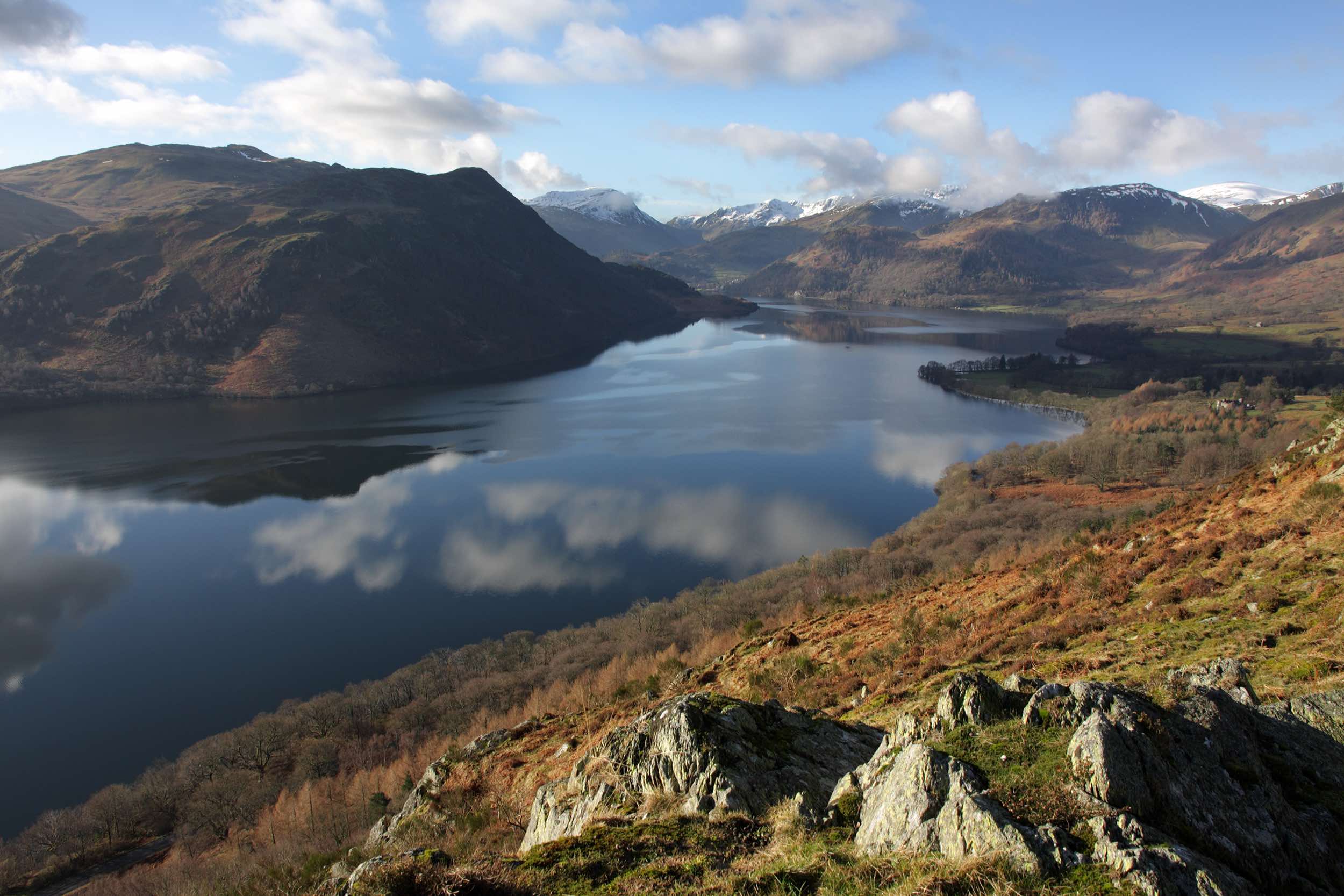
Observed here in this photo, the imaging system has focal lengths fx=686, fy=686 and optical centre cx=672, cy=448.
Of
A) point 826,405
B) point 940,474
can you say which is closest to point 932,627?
point 940,474

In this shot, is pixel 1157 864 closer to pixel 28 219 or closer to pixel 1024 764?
pixel 1024 764

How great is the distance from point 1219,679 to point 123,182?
244998 millimetres

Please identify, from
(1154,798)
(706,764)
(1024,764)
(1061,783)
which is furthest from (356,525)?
(1154,798)

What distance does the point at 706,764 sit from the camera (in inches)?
311

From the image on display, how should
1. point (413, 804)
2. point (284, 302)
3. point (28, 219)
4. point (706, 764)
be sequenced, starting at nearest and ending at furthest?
point (706, 764) < point (413, 804) < point (284, 302) < point (28, 219)

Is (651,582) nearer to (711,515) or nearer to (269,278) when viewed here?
(711,515)

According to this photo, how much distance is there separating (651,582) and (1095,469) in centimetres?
3691

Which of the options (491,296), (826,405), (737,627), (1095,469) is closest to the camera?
(737,627)

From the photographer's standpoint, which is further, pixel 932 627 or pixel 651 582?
pixel 651 582

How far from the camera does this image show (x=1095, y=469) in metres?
52.6

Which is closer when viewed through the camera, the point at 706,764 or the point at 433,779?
the point at 706,764

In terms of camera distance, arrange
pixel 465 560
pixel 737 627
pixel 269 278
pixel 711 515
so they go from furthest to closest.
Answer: pixel 269 278, pixel 711 515, pixel 465 560, pixel 737 627

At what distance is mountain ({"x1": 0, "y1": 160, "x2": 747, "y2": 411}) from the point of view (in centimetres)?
10069

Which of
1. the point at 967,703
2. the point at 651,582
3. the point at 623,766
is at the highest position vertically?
the point at 967,703
